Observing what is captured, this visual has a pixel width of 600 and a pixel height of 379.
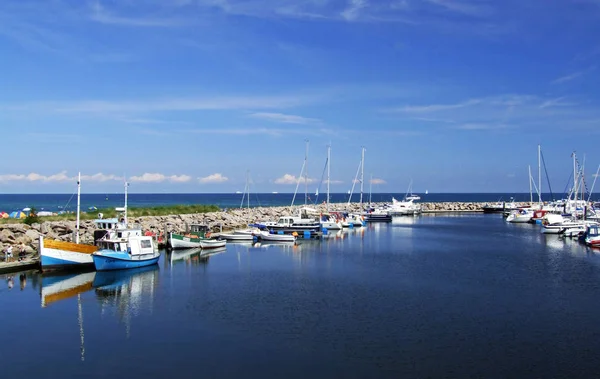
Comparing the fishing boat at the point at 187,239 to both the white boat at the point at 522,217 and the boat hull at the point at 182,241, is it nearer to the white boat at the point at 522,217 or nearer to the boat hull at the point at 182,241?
the boat hull at the point at 182,241

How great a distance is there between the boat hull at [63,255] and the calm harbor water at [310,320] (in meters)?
1.43

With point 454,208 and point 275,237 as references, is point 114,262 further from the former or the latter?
point 454,208

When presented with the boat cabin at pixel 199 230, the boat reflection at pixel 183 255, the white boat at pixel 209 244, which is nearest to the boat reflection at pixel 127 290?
the boat reflection at pixel 183 255

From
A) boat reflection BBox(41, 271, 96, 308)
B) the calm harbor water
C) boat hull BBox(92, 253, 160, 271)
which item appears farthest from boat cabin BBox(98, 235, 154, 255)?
boat reflection BBox(41, 271, 96, 308)

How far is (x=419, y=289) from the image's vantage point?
37.4m

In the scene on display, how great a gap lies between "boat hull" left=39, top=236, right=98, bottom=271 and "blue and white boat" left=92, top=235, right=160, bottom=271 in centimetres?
106

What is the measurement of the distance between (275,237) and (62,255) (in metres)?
29.8

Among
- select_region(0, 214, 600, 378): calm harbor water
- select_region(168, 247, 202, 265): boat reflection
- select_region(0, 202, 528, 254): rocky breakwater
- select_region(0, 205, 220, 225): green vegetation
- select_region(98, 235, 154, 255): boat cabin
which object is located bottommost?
select_region(0, 214, 600, 378): calm harbor water

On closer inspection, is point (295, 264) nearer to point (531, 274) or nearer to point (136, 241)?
point (136, 241)

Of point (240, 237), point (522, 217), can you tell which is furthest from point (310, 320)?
point (522, 217)

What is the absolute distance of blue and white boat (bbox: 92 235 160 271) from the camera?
44.1 metres

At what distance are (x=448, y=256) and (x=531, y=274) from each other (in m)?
12.3

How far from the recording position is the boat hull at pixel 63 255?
139 feet

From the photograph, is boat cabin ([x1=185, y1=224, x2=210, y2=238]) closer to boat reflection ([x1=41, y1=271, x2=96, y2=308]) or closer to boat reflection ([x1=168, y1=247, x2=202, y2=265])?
boat reflection ([x1=168, y1=247, x2=202, y2=265])
